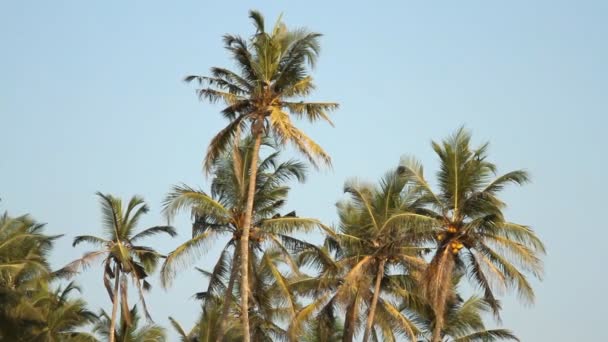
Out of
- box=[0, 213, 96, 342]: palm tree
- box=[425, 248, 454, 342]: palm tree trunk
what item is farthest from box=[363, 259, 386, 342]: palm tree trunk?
box=[0, 213, 96, 342]: palm tree

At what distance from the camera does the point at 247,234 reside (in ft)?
100.0

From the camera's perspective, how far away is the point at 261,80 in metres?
31.5

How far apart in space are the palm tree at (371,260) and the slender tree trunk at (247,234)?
12.9 feet

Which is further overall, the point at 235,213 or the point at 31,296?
the point at 31,296

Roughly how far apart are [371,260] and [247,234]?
6.10 m

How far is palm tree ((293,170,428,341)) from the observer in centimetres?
3425

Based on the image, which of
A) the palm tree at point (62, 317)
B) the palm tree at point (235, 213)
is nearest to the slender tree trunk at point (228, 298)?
the palm tree at point (235, 213)

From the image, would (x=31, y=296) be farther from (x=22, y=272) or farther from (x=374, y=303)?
(x=374, y=303)

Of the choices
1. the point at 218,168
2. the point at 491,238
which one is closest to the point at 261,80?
the point at 218,168

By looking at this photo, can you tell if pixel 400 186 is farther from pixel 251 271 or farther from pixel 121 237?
pixel 121 237

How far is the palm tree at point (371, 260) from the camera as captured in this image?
34.2 metres

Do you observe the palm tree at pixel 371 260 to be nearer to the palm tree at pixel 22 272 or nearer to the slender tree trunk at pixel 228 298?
the slender tree trunk at pixel 228 298

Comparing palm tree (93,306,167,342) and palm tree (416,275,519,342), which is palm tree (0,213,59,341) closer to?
palm tree (93,306,167,342)

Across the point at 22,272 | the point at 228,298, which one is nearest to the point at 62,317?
the point at 22,272
